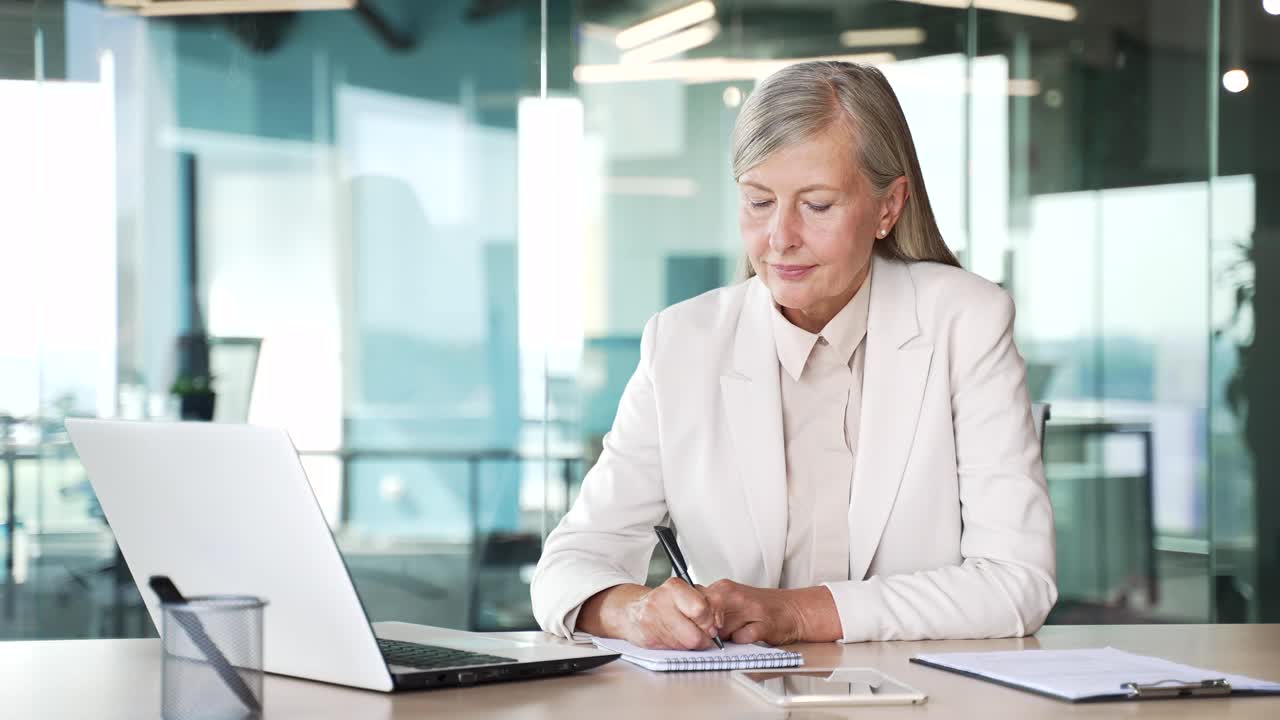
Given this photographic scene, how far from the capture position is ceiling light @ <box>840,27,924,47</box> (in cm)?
496

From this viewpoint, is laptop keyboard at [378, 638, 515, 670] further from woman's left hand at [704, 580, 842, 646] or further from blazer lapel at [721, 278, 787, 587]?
blazer lapel at [721, 278, 787, 587]

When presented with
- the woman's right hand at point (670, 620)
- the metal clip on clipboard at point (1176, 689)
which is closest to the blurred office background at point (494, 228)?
the woman's right hand at point (670, 620)

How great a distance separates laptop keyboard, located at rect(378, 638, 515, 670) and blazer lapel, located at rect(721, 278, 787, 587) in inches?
27.6

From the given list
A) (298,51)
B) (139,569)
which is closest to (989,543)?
(139,569)

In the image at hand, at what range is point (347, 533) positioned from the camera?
4.84 meters

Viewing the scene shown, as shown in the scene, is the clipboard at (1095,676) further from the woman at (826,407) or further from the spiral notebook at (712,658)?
the woman at (826,407)

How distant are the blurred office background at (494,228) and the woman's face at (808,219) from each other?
2774mm

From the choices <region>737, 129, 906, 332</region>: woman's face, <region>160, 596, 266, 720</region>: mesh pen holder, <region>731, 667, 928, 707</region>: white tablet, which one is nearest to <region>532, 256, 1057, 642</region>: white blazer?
<region>737, 129, 906, 332</region>: woman's face

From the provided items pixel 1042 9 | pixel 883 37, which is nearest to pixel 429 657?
pixel 883 37

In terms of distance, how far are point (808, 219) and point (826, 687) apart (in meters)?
0.89

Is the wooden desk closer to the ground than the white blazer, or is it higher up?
closer to the ground

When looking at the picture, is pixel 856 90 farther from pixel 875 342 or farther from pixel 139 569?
pixel 139 569

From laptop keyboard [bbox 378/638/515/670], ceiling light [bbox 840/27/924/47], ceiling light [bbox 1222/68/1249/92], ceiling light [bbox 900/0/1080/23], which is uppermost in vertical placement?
ceiling light [bbox 900/0/1080/23]

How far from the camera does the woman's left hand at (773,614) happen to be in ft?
5.41
